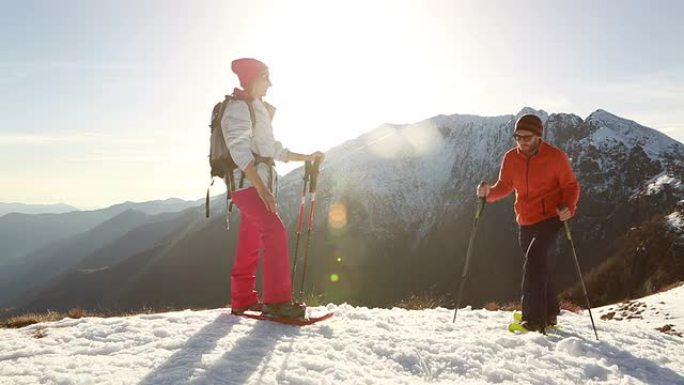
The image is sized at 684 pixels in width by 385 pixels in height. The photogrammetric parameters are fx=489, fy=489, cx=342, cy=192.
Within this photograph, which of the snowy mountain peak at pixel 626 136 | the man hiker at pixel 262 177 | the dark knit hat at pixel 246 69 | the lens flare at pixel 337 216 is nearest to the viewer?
the man hiker at pixel 262 177

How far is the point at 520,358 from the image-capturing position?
5645 millimetres

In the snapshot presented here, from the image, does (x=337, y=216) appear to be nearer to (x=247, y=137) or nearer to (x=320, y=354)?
(x=247, y=137)

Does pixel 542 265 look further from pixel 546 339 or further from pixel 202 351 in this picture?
pixel 202 351

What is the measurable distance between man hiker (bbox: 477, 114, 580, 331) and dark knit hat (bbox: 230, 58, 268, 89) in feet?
12.4

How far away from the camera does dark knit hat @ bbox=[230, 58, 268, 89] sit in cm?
673

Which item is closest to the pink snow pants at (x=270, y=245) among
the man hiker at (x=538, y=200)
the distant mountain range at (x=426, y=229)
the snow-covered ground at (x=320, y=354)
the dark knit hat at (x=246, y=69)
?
the snow-covered ground at (x=320, y=354)

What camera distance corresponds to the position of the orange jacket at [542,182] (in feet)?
22.8

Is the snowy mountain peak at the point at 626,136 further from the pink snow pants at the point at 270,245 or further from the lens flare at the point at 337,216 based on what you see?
the pink snow pants at the point at 270,245

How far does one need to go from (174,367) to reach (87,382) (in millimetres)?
745

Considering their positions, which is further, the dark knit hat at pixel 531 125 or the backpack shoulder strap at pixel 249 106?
the dark knit hat at pixel 531 125

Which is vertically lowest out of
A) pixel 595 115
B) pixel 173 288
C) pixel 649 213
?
pixel 173 288

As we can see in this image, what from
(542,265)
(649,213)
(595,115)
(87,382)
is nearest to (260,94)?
(87,382)

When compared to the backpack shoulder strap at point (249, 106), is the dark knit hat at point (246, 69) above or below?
above

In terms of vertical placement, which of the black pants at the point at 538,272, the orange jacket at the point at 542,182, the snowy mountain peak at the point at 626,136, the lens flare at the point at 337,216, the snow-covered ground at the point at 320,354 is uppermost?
the snowy mountain peak at the point at 626,136
